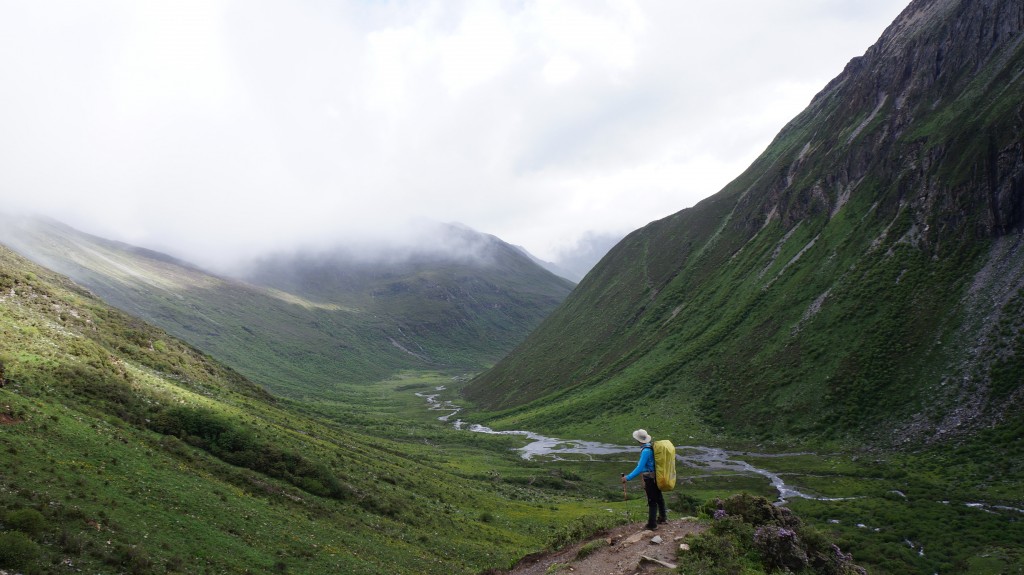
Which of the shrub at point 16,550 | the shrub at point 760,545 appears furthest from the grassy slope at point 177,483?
the shrub at point 760,545

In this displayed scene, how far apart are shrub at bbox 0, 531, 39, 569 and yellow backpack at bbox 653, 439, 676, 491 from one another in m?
Result: 22.2

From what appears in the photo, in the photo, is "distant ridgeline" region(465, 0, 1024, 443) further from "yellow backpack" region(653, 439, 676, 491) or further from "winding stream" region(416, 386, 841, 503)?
"yellow backpack" region(653, 439, 676, 491)

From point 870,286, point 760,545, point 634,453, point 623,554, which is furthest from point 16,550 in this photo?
point 870,286

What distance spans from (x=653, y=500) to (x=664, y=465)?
2394 millimetres

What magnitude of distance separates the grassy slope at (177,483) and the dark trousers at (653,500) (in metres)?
A: 16.4

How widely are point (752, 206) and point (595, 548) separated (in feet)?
623

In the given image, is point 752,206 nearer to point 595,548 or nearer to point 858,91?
point 858,91

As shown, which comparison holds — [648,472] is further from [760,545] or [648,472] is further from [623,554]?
[760,545]

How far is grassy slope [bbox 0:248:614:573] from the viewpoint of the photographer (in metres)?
21.8

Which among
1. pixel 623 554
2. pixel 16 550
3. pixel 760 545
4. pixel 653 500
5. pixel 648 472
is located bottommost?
pixel 16 550

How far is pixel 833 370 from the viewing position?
94625 millimetres

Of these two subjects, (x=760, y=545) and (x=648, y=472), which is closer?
(x=760, y=545)

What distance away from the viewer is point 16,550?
1647cm

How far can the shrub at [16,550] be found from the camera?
1602 centimetres
